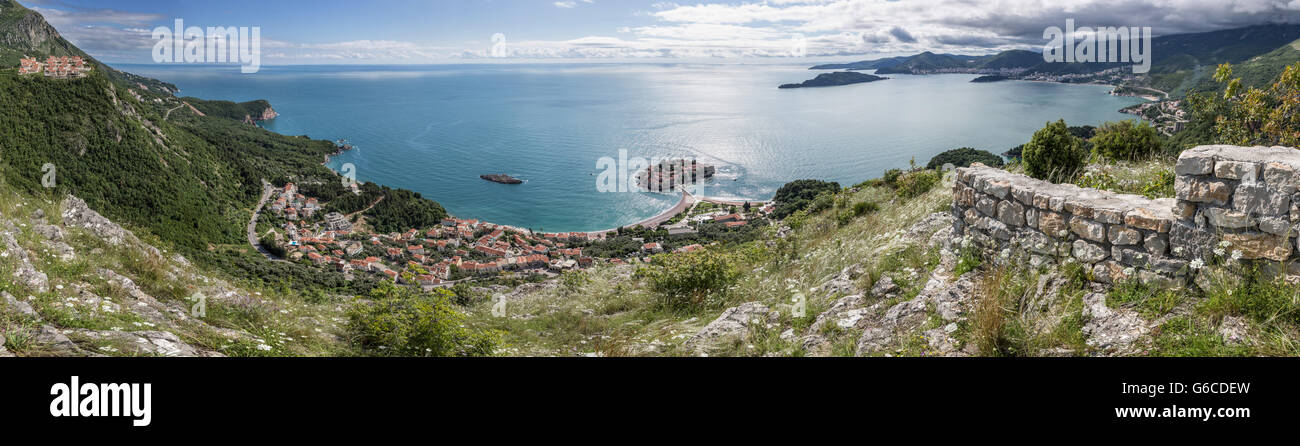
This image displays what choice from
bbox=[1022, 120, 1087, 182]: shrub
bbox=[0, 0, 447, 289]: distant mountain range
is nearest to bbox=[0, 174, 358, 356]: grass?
bbox=[0, 0, 447, 289]: distant mountain range

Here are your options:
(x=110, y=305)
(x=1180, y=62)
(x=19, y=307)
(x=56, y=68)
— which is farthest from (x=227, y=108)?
(x=1180, y=62)

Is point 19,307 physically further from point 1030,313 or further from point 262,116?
point 262,116

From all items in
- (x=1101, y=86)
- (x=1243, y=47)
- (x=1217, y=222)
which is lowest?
(x=1217, y=222)

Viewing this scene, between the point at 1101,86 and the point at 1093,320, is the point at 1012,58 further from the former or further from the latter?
the point at 1093,320

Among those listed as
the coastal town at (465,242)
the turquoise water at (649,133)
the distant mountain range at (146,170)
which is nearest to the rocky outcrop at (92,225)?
the distant mountain range at (146,170)

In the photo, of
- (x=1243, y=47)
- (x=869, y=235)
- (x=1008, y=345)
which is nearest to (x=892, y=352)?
(x=1008, y=345)

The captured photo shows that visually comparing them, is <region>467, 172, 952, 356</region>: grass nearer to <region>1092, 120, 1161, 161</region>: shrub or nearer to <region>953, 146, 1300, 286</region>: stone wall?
<region>953, 146, 1300, 286</region>: stone wall
